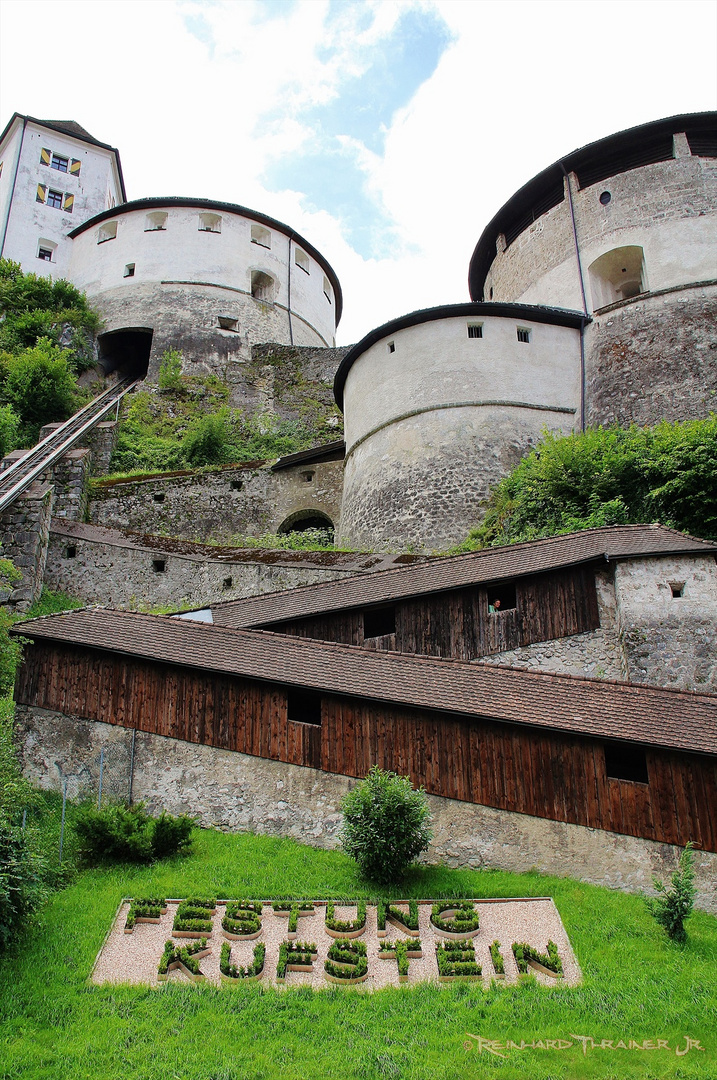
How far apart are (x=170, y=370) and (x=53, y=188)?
57.4ft

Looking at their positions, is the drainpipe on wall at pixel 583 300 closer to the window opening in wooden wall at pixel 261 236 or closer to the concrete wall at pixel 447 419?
the concrete wall at pixel 447 419

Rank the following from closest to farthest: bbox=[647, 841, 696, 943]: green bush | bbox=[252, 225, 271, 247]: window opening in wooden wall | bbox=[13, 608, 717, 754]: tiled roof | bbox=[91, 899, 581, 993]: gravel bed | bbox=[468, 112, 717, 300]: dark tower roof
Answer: bbox=[91, 899, 581, 993]: gravel bed
bbox=[647, 841, 696, 943]: green bush
bbox=[13, 608, 717, 754]: tiled roof
bbox=[468, 112, 717, 300]: dark tower roof
bbox=[252, 225, 271, 247]: window opening in wooden wall

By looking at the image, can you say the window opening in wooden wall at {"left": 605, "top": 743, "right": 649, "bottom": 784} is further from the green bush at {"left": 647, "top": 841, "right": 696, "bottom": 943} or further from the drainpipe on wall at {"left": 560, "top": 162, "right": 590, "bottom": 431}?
the drainpipe on wall at {"left": 560, "top": 162, "right": 590, "bottom": 431}

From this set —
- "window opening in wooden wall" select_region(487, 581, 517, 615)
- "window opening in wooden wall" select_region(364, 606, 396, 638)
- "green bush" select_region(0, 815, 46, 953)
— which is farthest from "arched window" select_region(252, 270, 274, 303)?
"green bush" select_region(0, 815, 46, 953)

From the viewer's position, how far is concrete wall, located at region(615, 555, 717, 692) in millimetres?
13945

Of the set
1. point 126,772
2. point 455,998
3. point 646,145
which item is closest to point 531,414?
point 646,145

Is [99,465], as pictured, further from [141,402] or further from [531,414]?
[531,414]

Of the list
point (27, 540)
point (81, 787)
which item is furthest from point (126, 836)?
point (27, 540)

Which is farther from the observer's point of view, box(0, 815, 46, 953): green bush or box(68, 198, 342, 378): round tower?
box(68, 198, 342, 378): round tower

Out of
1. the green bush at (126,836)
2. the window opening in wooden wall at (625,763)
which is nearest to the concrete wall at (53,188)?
the green bush at (126,836)

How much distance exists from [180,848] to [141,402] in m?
24.3

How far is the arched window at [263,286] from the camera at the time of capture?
135 feet

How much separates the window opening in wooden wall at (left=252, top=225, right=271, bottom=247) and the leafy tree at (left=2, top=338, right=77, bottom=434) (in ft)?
51.0

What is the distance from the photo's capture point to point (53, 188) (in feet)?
149
